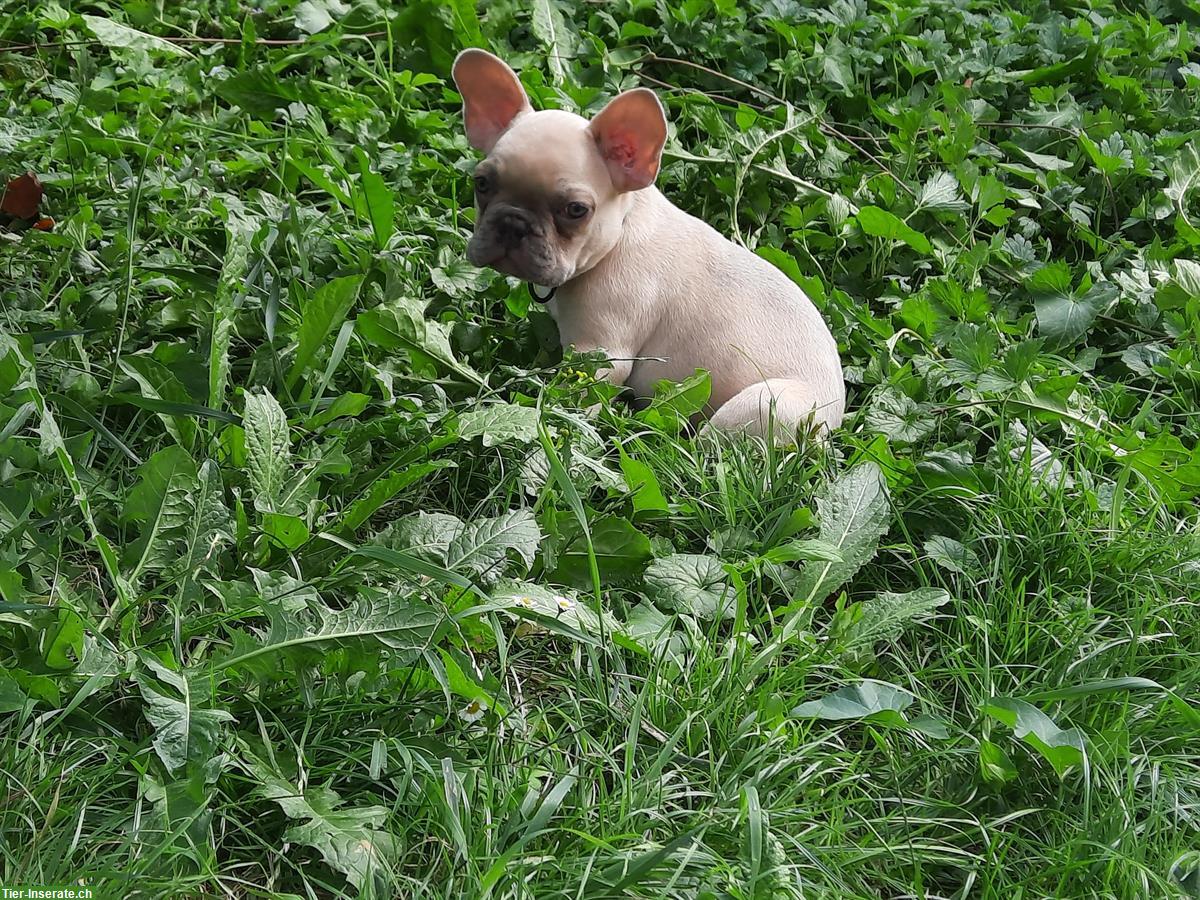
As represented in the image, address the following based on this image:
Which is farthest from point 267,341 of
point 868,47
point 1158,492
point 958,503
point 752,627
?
point 868,47

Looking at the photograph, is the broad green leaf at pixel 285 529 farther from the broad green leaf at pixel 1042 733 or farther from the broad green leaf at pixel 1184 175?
the broad green leaf at pixel 1184 175

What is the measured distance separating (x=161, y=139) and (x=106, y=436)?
1.77 metres

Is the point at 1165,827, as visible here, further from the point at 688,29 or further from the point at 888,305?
the point at 688,29

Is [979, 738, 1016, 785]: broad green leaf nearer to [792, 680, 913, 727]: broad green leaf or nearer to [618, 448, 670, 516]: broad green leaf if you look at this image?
[792, 680, 913, 727]: broad green leaf

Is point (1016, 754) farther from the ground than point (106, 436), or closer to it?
closer to it

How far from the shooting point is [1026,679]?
303 cm

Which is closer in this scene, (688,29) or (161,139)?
(161,139)

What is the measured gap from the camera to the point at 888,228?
475 cm

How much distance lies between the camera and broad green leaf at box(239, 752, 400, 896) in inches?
93.7

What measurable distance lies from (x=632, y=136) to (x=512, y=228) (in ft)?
1.57

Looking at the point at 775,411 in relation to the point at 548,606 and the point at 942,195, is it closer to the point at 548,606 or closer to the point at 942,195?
the point at 548,606

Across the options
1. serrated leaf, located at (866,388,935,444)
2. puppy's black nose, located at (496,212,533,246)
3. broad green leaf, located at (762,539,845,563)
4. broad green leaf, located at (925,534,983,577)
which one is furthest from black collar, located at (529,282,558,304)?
broad green leaf, located at (925,534,983,577)

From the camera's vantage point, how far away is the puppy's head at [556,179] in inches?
147

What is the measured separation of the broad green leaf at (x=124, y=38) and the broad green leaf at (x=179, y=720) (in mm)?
3804
